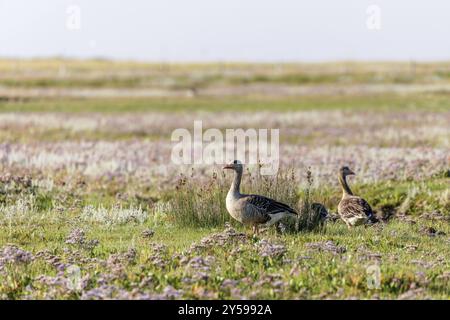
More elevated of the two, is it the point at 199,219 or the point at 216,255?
the point at 216,255

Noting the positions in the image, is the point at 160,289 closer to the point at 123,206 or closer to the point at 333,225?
the point at 333,225

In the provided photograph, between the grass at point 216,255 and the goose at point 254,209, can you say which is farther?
the goose at point 254,209

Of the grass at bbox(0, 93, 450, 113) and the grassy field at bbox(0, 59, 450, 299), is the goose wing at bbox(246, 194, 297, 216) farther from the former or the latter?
the grass at bbox(0, 93, 450, 113)

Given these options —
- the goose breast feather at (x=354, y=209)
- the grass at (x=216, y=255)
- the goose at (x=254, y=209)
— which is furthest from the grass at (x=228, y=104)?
the goose at (x=254, y=209)

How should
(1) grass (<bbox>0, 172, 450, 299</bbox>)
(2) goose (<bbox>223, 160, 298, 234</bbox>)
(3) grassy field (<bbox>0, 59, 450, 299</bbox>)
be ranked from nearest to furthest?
(1) grass (<bbox>0, 172, 450, 299</bbox>)
(3) grassy field (<bbox>0, 59, 450, 299</bbox>)
(2) goose (<bbox>223, 160, 298, 234</bbox>)

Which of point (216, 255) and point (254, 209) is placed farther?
point (254, 209)

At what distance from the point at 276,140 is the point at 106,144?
880cm

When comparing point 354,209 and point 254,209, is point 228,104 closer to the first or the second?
point 354,209

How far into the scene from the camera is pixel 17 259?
11.4 meters

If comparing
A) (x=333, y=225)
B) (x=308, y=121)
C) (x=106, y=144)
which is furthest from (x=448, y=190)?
(x=308, y=121)

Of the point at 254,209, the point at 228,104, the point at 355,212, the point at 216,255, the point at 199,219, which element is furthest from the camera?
the point at 228,104

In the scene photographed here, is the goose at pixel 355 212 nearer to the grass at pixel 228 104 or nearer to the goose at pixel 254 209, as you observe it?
the goose at pixel 254 209

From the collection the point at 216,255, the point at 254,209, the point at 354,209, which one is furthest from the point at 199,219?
the point at 216,255

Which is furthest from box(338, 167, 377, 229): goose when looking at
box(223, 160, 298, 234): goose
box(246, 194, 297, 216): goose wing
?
box(246, 194, 297, 216): goose wing
